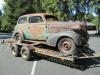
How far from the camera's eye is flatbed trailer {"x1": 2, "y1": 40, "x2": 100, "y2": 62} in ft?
42.8

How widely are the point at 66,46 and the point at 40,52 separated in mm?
1734

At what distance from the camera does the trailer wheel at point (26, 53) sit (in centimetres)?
1500

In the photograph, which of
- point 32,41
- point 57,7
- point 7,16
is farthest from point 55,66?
point 7,16

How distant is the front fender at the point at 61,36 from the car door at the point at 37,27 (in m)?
0.74

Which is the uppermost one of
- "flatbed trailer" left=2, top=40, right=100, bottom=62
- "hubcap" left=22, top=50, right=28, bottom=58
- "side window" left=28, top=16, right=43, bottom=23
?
"side window" left=28, top=16, right=43, bottom=23

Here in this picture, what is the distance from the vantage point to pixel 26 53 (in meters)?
15.2

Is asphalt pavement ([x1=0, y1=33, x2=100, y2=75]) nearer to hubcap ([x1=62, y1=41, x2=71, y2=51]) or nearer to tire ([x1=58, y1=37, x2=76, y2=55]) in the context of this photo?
tire ([x1=58, y1=37, x2=76, y2=55])

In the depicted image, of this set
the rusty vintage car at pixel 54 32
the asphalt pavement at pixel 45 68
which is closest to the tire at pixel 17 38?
the rusty vintage car at pixel 54 32

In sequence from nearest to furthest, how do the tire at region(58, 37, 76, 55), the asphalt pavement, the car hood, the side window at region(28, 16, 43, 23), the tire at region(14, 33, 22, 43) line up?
1. the asphalt pavement
2. the tire at region(58, 37, 76, 55)
3. the car hood
4. the side window at region(28, 16, 43, 23)
5. the tire at region(14, 33, 22, 43)

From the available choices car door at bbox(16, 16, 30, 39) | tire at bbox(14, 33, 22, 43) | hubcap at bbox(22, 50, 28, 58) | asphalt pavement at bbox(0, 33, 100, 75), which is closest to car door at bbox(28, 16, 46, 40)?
car door at bbox(16, 16, 30, 39)

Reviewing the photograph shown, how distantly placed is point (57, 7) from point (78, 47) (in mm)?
33188

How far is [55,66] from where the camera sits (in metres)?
13.6

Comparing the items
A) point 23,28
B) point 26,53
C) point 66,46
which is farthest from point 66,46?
point 23,28

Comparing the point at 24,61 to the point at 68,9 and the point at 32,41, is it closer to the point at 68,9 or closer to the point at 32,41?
the point at 32,41
